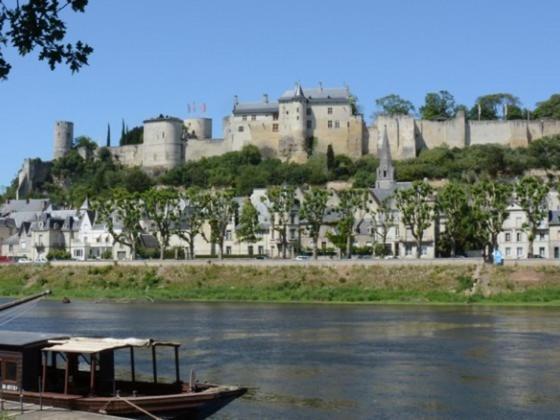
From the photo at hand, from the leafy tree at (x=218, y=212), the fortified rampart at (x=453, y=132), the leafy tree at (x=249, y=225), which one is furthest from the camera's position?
the fortified rampart at (x=453, y=132)

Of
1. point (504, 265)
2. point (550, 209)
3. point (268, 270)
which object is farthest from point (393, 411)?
point (550, 209)

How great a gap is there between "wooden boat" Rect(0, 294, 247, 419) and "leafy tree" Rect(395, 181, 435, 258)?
4445 centimetres

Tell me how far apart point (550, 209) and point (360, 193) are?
54.8 ft

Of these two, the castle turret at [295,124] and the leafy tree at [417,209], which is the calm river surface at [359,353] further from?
the castle turret at [295,124]

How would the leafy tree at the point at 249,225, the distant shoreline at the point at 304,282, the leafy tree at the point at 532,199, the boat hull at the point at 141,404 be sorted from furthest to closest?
the leafy tree at the point at 249,225 → the leafy tree at the point at 532,199 → the distant shoreline at the point at 304,282 → the boat hull at the point at 141,404

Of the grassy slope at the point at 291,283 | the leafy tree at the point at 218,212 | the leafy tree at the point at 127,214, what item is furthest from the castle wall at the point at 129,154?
the grassy slope at the point at 291,283

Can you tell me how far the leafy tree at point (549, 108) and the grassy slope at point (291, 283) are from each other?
6964cm

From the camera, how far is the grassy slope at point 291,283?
188 ft

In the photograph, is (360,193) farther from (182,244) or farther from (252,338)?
(252,338)

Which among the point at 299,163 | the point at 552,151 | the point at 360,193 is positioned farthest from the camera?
the point at 299,163

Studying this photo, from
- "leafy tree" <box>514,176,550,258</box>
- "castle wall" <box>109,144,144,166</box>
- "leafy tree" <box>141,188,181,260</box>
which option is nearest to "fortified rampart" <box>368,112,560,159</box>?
"castle wall" <box>109,144,144,166</box>

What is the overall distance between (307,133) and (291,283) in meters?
58.2

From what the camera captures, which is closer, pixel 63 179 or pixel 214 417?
pixel 214 417

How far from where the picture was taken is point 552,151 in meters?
106
